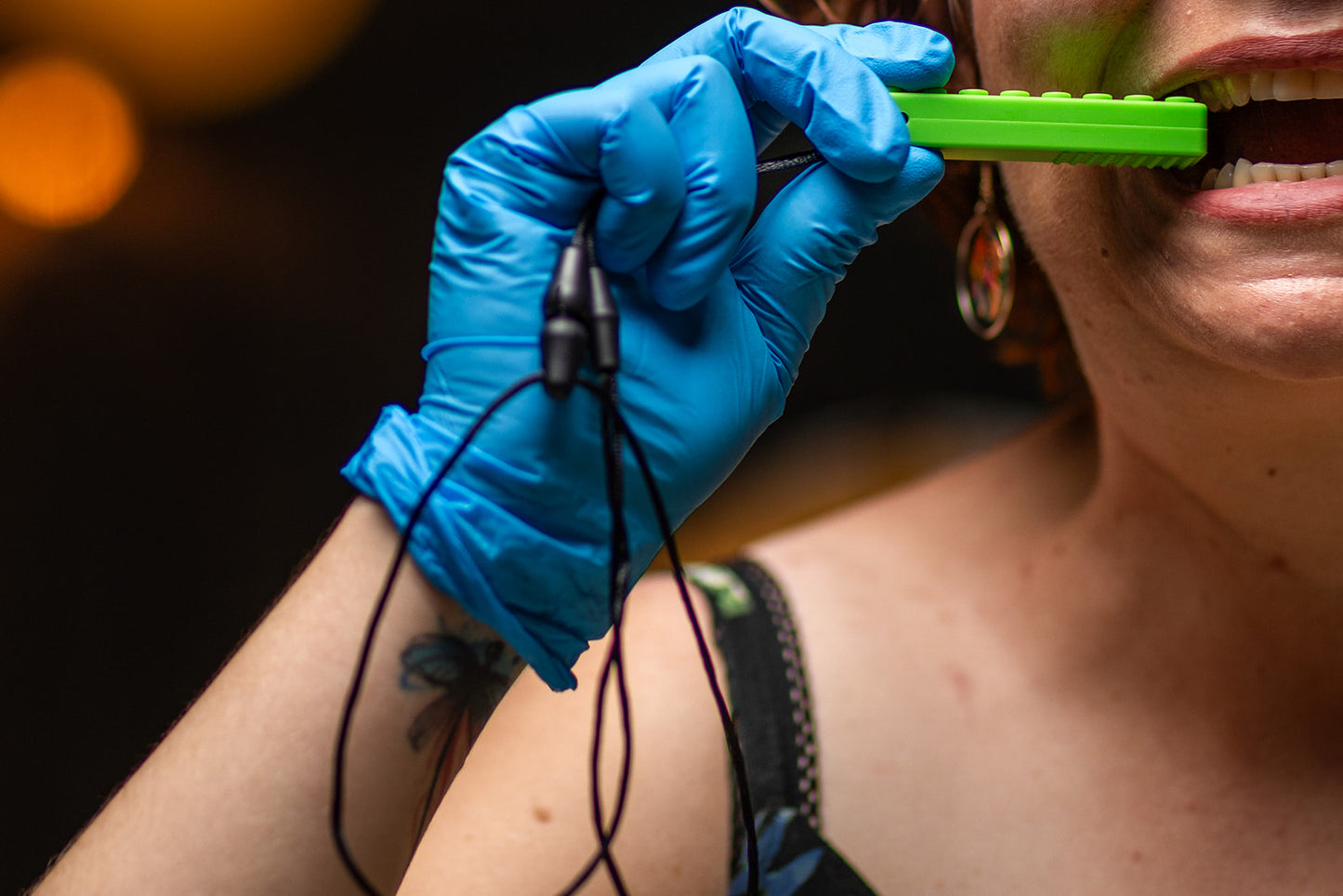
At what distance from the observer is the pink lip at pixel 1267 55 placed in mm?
814

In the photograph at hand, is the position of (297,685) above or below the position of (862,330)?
above

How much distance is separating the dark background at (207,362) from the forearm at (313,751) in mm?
1474

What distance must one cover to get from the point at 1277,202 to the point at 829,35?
14.5 inches

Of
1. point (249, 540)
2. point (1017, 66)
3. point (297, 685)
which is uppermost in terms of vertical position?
point (1017, 66)

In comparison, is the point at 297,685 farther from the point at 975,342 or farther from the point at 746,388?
the point at 975,342

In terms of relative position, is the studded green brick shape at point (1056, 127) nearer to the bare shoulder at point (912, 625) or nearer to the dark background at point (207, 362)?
the bare shoulder at point (912, 625)

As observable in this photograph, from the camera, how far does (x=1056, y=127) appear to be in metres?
0.82

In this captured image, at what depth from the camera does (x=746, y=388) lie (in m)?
0.86

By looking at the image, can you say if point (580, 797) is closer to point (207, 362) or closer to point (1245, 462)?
point (1245, 462)

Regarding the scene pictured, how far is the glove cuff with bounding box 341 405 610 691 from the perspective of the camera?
785mm

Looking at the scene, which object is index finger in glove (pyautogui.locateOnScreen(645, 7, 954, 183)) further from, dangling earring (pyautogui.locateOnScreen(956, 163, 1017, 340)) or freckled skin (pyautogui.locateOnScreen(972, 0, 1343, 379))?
dangling earring (pyautogui.locateOnScreen(956, 163, 1017, 340))

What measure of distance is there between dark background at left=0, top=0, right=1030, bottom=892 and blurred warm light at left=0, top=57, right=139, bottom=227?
1.7 inches

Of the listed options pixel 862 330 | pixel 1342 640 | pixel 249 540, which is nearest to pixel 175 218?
pixel 249 540

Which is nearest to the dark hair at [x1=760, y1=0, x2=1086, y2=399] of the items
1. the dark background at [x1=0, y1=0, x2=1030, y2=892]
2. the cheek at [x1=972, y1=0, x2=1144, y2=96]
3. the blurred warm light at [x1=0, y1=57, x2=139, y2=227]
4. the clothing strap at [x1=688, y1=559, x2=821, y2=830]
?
the cheek at [x1=972, y1=0, x2=1144, y2=96]
